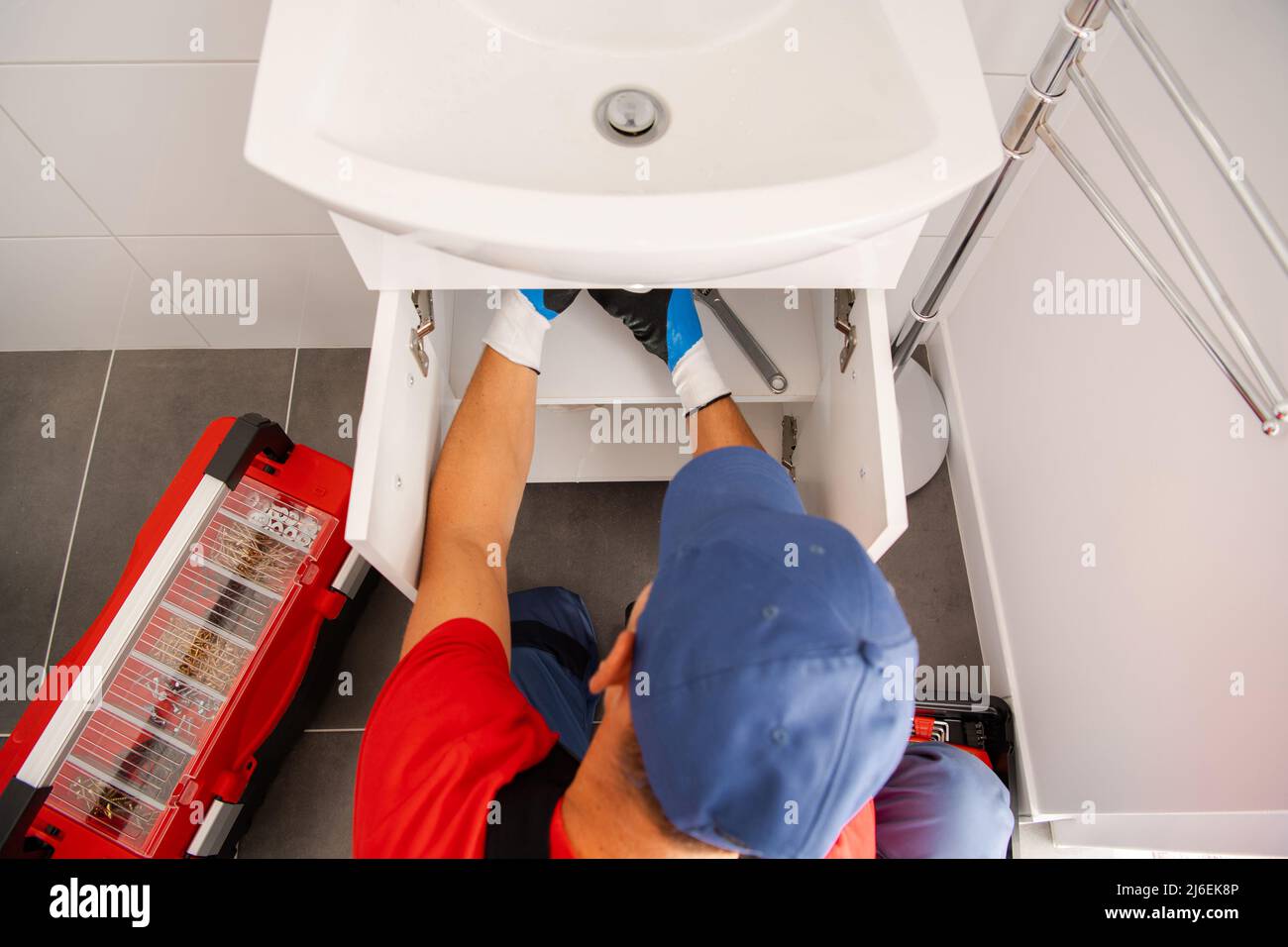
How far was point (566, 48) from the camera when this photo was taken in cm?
69

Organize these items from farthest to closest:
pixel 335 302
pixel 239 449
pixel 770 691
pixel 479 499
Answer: pixel 335 302, pixel 239 449, pixel 479 499, pixel 770 691

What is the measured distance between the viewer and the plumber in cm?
45

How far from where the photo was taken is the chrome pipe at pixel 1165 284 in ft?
1.87

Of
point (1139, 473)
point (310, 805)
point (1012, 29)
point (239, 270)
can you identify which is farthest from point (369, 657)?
point (1012, 29)

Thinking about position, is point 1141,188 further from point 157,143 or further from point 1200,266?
point 157,143

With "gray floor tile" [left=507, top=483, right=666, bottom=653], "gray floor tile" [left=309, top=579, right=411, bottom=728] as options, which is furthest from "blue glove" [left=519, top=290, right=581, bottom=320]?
"gray floor tile" [left=309, top=579, right=411, bottom=728]

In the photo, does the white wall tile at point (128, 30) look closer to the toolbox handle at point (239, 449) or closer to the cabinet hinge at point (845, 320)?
the toolbox handle at point (239, 449)

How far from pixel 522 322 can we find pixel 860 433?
0.40 meters

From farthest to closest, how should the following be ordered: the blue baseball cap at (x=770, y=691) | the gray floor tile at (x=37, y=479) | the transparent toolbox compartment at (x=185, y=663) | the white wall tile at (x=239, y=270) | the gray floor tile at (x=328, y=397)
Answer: the gray floor tile at (x=328, y=397)
the gray floor tile at (x=37, y=479)
the white wall tile at (x=239, y=270)
the transparent toolbox compartment at (x=185, y=663)
the blue baseball cap at (x=770, y=691)

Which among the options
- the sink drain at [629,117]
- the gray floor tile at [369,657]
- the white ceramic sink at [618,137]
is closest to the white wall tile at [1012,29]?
the white ceramic sink at [618,137]

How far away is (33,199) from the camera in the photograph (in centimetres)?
103

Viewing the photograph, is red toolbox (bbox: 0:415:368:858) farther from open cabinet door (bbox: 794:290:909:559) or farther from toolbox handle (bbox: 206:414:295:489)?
open cabinet door (bbox: 794:290:909:559)

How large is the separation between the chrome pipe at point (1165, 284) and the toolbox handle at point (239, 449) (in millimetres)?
949

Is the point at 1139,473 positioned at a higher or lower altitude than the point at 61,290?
lower
